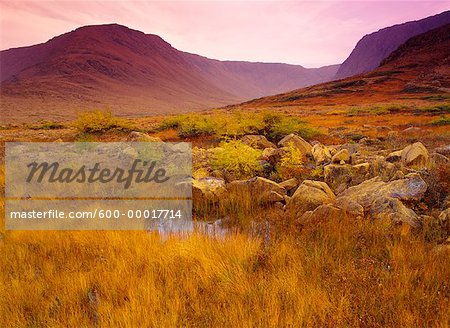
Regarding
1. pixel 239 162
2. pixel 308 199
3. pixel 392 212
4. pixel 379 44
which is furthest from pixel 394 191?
pixel 379 44

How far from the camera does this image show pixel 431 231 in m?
3.60

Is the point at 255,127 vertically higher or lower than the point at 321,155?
higher

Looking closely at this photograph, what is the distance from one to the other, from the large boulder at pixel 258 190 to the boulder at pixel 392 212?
1.47 m

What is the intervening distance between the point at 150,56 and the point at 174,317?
173056 millimetres

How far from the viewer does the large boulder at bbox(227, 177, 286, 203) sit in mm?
5160

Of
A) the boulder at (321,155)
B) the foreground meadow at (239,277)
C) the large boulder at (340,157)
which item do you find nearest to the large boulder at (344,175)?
the large boulder at (340,157)

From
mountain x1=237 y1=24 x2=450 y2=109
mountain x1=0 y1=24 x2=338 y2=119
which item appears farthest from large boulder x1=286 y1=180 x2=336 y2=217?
mountain x1=0 y1=24 x2=338 y2=119

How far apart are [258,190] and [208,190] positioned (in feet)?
3.05

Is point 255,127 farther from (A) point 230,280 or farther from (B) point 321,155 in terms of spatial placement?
(A) point 230,280

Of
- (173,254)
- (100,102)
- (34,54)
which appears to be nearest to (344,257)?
(173,254)

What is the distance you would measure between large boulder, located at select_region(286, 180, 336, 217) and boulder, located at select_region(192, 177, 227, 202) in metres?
1.36

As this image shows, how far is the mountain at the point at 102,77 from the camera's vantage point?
79.1m

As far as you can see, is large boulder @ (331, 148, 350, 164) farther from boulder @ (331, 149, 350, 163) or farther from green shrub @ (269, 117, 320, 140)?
green shrub @ (269, 117, 320, 140)

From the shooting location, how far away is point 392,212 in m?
4.00
